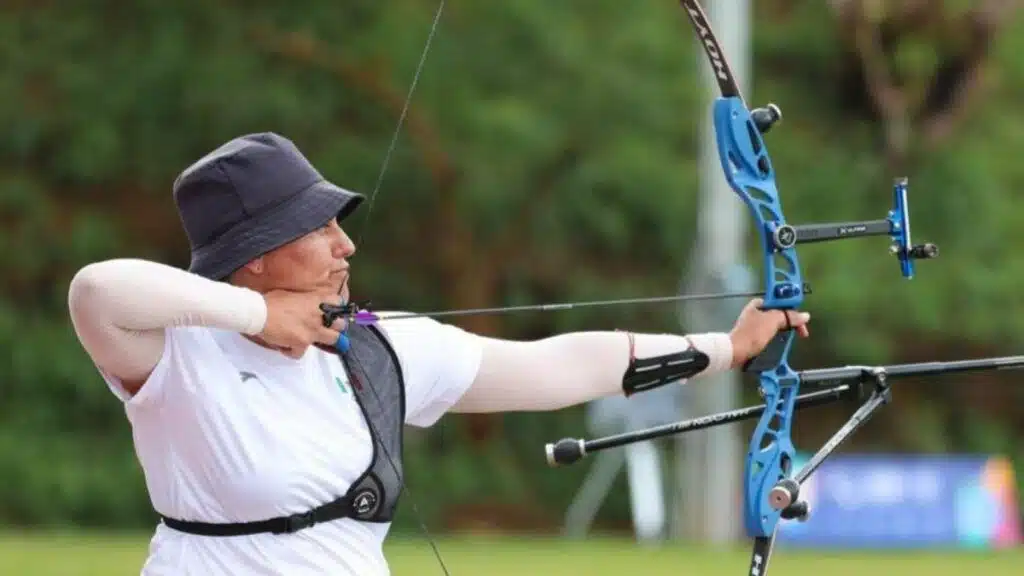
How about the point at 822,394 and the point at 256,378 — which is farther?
the point at 822,394

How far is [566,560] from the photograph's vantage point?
9.88 m

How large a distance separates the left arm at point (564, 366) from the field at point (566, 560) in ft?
16.4

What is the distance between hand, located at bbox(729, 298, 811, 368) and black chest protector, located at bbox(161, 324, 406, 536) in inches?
22.3

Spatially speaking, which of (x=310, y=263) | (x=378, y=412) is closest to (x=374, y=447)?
(x=378, y=412)

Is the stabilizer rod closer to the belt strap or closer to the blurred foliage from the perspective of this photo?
the belt strap

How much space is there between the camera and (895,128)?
17984 mm

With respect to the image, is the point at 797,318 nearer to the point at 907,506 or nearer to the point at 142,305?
the point at 142,305

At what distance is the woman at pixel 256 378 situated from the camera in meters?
3.10

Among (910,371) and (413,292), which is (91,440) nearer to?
(413,292)

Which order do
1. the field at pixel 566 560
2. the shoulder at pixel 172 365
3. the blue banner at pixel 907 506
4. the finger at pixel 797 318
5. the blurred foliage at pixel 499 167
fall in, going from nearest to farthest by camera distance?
1. the shoulder at pixel 172 365
2. the finger at pixel 797 318
3. the field at pixel 566 560
4. the blue banner at pixel 907 506
5. the blurred foliage at pixel 499 167

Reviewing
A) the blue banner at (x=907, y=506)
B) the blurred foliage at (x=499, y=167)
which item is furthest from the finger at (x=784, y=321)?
the blurred foliage at (x=499, y=167)

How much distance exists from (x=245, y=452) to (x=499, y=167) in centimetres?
1371

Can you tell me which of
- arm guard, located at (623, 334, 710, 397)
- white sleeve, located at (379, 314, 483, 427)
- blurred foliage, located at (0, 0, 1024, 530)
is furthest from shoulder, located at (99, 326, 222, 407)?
blurred foliage, located at (0, 0, 1024, 530)

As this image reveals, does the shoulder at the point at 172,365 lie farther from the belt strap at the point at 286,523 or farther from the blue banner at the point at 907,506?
the blue banner at the point at 907,506
